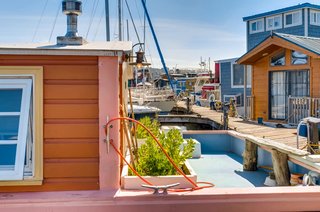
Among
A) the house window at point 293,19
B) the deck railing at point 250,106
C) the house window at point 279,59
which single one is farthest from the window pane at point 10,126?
the house window at point 293,19

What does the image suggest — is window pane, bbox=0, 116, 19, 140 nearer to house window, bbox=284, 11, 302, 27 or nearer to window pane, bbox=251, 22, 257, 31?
house window, bbox=284, 11, 302, 27

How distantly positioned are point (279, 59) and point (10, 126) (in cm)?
1078

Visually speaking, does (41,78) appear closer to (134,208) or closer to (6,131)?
(6,131)

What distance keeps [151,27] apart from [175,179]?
57.5ft

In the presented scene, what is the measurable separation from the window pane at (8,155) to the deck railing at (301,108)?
9648 millimetres

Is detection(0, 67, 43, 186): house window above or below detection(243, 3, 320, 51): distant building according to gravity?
below

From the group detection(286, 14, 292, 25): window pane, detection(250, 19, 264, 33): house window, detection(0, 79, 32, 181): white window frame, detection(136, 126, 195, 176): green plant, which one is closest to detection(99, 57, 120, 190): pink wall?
detection(136, 126, 195, 176): green plant

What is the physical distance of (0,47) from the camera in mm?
3244

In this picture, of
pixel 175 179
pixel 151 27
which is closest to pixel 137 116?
pixel 151 27

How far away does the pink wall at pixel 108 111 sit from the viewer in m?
3.31

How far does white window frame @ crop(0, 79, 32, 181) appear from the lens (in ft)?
10.6

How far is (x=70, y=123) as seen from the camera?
11.0ft

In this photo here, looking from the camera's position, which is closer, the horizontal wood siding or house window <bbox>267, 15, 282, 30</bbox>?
the horizontal wood siding

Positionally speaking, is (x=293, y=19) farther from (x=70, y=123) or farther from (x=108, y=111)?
(x=70, y=123)
